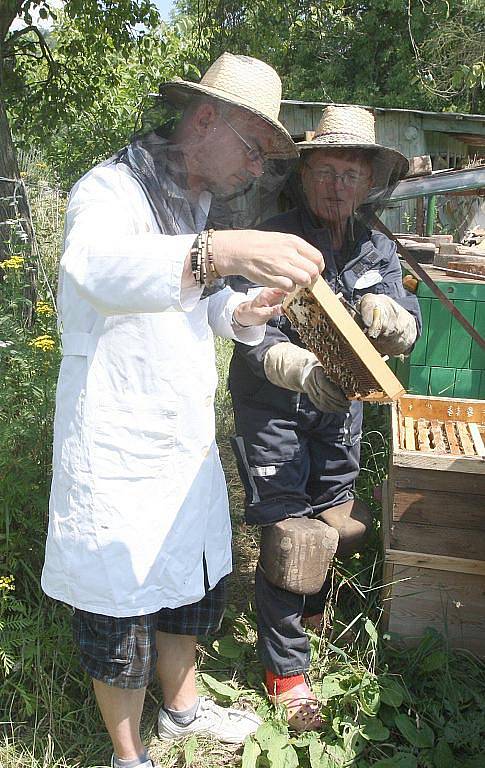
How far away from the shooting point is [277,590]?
2.12m

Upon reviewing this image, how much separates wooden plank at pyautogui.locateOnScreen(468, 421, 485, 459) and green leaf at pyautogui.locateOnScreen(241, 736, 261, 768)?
1.09 m

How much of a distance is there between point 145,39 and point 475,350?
4.53 metres

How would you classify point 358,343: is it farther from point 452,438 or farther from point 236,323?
point 452,438

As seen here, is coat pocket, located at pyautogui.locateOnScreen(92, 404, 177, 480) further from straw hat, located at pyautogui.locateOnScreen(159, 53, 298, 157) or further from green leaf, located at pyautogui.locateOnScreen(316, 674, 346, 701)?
green leaf, located at pyautogui.locateOnScreen(316, 674, 346, 701)

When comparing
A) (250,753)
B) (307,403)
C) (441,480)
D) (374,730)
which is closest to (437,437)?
(441,480)

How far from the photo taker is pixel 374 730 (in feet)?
6.56

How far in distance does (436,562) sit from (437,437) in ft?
1.34

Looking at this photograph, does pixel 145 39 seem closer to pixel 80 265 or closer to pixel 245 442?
pixel 245 442

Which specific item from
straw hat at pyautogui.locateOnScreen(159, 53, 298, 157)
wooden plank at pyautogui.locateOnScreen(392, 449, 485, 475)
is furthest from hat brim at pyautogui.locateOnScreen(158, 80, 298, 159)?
wooden plank at pyautogui.locateOnScreen(392, 449, 485, 475)

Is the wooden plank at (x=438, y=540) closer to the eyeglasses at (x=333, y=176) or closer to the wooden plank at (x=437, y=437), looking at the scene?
the wooden plank at (x=437, y=437)

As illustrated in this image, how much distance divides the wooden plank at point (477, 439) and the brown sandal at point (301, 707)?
0.91 metres

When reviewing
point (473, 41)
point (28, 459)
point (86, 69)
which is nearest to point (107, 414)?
point (28, 459)

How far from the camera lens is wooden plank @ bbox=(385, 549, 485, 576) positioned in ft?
7.16

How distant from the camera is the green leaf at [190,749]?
197 centimetres
